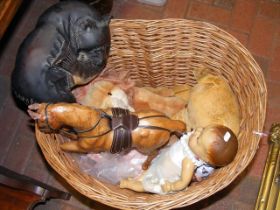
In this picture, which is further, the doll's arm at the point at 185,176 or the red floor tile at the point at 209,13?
the red floor tile at the point at 209,13

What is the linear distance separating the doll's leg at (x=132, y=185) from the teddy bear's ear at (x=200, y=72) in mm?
327

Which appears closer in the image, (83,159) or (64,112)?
(64,112)

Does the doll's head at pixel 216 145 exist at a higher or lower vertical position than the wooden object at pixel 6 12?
lower

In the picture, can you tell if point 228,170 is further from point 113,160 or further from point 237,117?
point 113,160

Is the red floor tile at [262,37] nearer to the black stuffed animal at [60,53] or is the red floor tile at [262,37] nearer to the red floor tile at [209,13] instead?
the red floor tile at [209,13]

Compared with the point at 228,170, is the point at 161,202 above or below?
below

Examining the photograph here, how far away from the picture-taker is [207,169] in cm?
103

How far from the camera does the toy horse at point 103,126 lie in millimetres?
920

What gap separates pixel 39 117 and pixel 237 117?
0.49 m

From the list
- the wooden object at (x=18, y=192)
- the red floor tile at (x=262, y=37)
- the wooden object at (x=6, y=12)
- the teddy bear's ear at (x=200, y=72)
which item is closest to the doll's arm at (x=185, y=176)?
the teddy bear's ear at (x=200, y=72)

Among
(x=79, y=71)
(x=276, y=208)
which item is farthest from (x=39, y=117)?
(x=276, y=208)

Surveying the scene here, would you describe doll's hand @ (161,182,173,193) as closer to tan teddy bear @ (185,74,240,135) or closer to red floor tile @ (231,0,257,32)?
tan teddy bear @ (185,74,240,135)

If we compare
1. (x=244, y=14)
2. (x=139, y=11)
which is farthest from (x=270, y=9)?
(x=139, y=11)

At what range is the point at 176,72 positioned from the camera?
4.17ft
